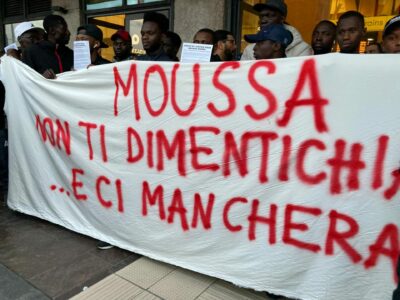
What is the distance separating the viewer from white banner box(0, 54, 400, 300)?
1920 millimetres

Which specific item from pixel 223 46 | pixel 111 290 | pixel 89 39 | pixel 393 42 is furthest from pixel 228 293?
pixel 89 39

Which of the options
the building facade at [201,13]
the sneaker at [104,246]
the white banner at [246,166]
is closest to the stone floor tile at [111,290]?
the white banner at [246,166]

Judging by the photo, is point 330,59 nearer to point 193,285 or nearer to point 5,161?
point 193,285

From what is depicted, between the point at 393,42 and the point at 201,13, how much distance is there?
357 cm

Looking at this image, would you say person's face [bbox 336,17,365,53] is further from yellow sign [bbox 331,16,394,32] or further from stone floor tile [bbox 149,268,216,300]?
yellow sign [bbox 331,16,394,32]

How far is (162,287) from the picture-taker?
2434 millimetres

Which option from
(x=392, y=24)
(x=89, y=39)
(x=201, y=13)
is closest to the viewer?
(x=392, y=24)

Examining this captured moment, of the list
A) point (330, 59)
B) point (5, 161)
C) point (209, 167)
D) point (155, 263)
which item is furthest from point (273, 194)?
point (5, 161)

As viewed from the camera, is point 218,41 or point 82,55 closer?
point 82,55

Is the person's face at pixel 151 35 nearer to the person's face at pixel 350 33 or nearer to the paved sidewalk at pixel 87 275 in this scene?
the person's face at pixel 350 33

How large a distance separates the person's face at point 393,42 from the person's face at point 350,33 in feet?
0.92

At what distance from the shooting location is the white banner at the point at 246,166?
192 cm

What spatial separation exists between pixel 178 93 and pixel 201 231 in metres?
0.97

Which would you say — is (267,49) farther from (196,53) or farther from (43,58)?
(43,58)
